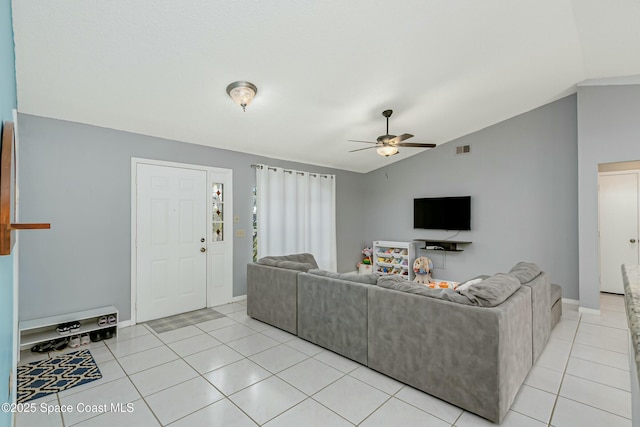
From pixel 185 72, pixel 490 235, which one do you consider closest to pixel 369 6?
pixel 185 72

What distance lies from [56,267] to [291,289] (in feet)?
8.72

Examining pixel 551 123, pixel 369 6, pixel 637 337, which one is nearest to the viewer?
pixel 637 337

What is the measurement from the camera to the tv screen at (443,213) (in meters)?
5.73

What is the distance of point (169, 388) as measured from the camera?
8.13 ft

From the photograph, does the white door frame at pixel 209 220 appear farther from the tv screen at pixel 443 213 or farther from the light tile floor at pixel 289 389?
the tv screen at pixel 443 213

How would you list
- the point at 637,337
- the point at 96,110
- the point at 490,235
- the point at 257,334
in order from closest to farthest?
the point at 637,337 → the point at 96,110 → the point at 257,334 → the point at 490,235

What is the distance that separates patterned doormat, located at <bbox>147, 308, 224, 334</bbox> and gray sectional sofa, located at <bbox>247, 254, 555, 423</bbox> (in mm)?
1505

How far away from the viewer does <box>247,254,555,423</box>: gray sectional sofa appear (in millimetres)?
2049

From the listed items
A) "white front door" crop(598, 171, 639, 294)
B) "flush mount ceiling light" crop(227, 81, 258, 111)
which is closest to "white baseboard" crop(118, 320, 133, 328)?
"flush mount ceiling light" crop(227, 81, 258, 111)

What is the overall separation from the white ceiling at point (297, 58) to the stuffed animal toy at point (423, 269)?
292 centimetres

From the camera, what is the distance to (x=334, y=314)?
302 cm

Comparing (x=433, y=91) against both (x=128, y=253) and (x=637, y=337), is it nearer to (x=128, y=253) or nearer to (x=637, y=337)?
(x=637, y=337)

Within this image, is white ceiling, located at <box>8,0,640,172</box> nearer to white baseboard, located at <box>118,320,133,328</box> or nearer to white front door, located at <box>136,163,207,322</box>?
white front door, located at <box>136,163,207,322</box>

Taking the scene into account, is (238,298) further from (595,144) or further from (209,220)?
(595,144)
